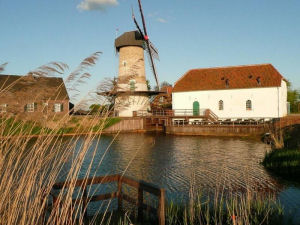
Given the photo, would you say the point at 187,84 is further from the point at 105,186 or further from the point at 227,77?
the point at 105,186

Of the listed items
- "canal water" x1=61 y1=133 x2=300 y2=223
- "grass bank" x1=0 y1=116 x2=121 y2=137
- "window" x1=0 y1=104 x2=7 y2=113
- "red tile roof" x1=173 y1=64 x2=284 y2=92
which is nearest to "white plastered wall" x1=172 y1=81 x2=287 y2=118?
"red tile roof" x1=173 y1=64 x2=284 y2=92

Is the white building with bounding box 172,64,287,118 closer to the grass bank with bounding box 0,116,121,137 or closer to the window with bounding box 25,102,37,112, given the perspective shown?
the grass bank with bounding box 0,116,121,137

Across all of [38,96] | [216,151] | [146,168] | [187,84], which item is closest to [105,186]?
[146,168]

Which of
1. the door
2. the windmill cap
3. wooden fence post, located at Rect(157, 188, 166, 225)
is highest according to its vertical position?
the windmill cap

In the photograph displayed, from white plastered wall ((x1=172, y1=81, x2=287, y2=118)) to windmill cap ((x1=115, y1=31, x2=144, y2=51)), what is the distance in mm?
6737

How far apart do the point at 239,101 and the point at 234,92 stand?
→ 1.03m

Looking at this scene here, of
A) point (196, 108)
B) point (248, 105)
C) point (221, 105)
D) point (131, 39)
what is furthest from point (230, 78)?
point (131, 39)

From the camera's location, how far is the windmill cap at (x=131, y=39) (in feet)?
101

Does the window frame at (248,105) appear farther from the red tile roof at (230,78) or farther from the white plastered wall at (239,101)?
the red tile roof at (230,78)

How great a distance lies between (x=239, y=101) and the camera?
2873 cm

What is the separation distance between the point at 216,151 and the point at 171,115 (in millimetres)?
14133

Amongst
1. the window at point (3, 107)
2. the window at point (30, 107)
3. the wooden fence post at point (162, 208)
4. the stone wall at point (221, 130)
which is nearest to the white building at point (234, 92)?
the stone wall at point (221, 130)

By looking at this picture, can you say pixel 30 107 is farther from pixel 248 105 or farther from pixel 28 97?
pixel 248 105

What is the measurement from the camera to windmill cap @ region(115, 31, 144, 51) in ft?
→ 101
